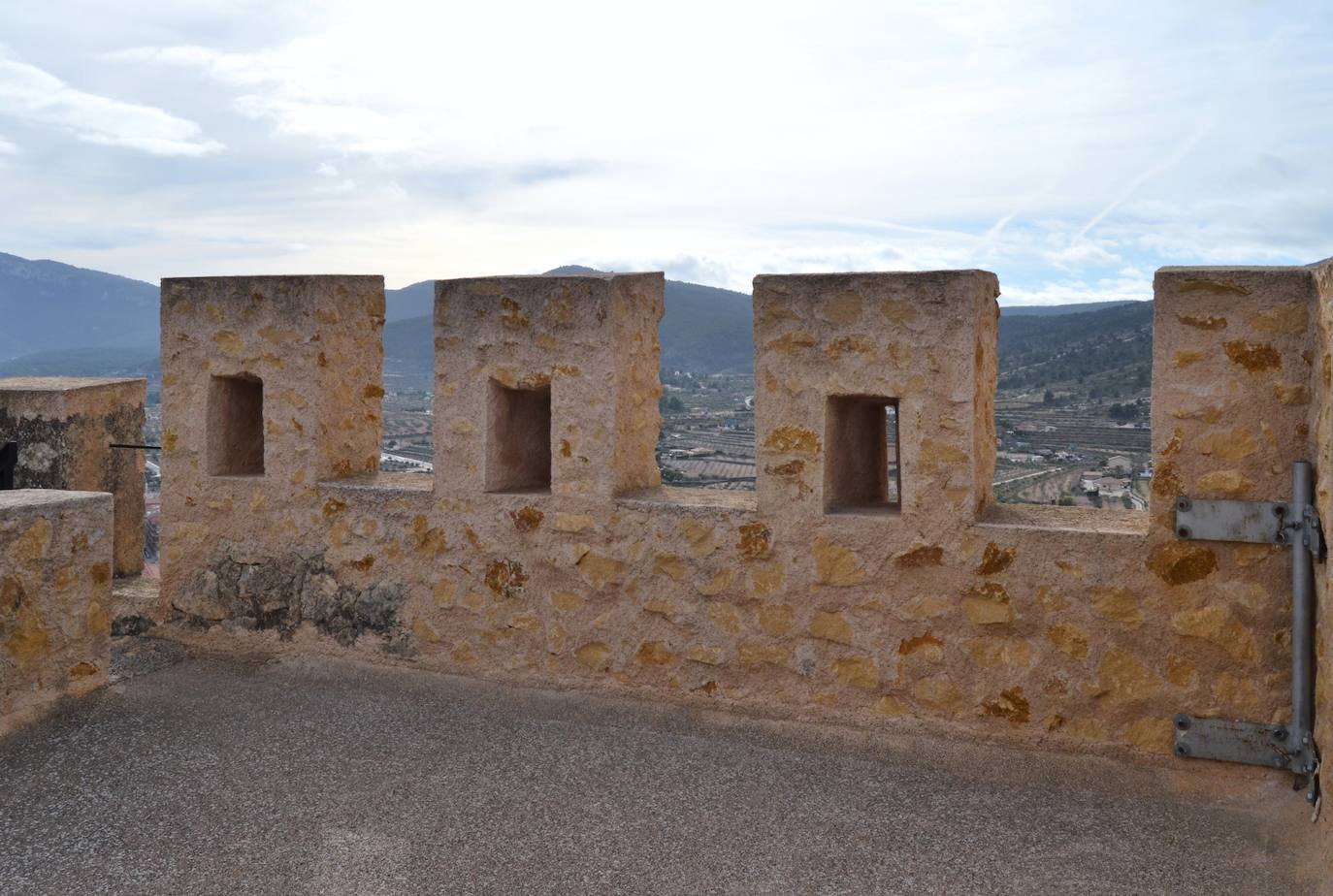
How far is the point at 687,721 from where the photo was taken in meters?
4.70

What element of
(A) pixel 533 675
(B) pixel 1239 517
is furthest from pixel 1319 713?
(A) pixel 533 675

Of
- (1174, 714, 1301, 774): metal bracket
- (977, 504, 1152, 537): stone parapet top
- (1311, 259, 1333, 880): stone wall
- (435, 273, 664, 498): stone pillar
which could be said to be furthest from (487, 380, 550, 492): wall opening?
(1311, 259, 1333, 880): stone wall

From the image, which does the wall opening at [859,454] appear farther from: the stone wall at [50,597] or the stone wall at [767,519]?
the stone wall at [50,597]

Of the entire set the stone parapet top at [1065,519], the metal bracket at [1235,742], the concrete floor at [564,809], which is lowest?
the concrete floor at [564,809]

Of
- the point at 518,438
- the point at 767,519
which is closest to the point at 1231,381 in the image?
the point at 767,519

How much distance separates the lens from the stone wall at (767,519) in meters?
4.07

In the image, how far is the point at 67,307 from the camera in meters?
133

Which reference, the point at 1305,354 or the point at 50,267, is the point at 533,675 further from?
the point at 50,267

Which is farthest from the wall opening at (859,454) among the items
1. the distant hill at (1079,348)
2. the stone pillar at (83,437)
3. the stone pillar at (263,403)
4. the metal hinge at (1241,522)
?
the distant hill at (1079,348)

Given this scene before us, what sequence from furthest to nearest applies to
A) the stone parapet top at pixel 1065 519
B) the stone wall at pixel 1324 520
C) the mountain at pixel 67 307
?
the mountain at pixel 67 307, the stone parapet top at pixel 1065 519, the stone wall at pixel 1324 520

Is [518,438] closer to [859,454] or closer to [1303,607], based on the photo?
[859,454]

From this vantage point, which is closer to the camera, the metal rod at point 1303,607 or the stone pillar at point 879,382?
the metal rod at point 1303,607

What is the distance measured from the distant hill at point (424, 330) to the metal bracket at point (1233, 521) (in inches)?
70.8

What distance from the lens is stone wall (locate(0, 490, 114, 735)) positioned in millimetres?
4516
